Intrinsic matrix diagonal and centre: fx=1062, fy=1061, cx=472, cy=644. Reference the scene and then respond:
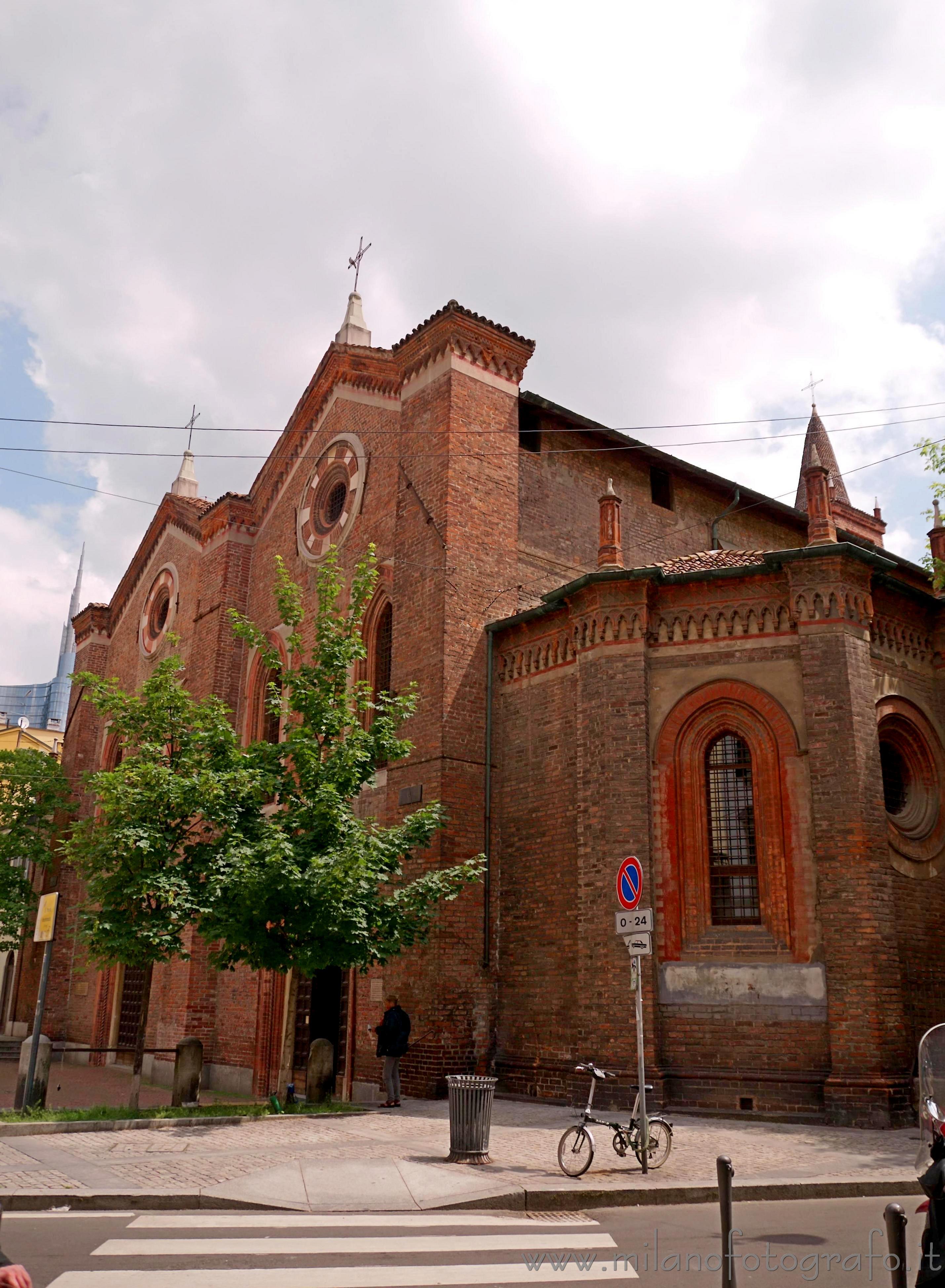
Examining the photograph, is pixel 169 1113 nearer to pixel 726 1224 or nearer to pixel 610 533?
pixel 726 1224

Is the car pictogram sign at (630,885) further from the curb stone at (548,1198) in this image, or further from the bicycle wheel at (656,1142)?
the curb stone at (548,1198)

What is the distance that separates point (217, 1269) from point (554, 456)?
1502 centimetres

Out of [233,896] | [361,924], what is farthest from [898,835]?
[233,896]

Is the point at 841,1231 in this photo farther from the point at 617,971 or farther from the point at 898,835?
the point at 898,835

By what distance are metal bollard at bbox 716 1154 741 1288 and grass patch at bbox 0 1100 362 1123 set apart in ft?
27.8

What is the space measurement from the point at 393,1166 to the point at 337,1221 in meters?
1.79

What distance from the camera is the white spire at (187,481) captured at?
1192 inches

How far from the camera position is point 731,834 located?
14.4 m

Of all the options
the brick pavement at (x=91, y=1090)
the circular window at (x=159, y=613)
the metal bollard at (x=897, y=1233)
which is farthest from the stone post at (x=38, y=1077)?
the circular window at (x=159, y=613)

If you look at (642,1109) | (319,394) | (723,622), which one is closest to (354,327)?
(319,394)

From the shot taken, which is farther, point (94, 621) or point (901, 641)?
point (94, 621)

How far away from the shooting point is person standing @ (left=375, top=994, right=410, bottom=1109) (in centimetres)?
1413

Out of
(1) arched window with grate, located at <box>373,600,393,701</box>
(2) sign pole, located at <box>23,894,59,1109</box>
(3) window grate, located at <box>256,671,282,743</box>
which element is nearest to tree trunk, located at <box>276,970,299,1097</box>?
(2) sign pole, located at <box>23,894,59,1109</box>

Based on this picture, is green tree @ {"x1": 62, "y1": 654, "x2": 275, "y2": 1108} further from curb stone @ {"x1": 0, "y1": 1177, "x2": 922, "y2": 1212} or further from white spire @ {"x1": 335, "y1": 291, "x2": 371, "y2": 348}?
white spire @ {"x1": 335, "y1": 291, "x2": 371, "y2": 348}
